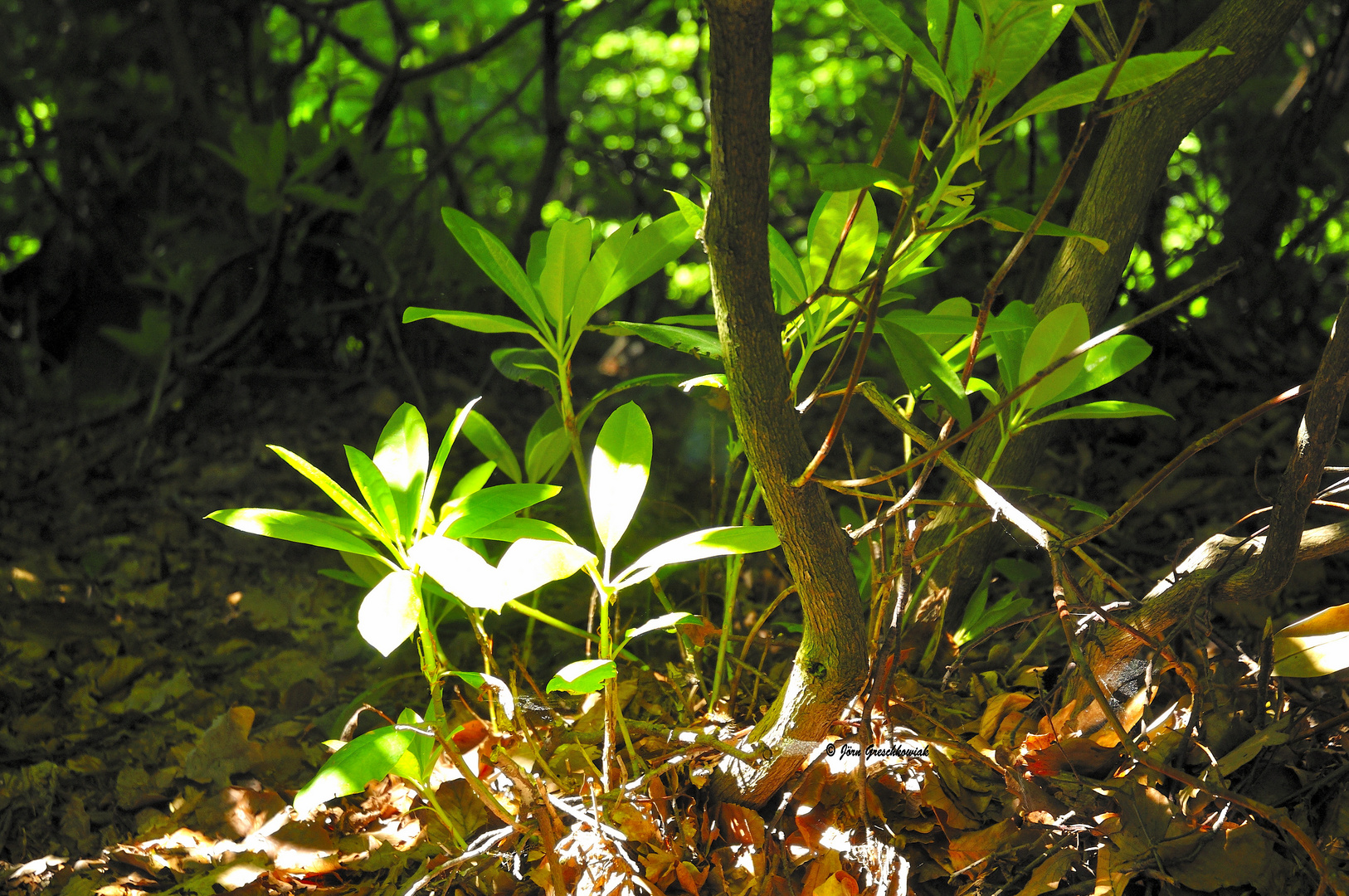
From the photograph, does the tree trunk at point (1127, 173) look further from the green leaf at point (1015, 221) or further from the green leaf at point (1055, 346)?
the green leaf at point (1015, 221)

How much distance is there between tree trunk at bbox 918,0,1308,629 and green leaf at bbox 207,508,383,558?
712 mm

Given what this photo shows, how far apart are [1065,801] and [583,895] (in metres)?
0.49

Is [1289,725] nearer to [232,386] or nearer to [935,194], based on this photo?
[935,194]

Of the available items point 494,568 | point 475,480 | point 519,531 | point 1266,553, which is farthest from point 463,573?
point 1266,553

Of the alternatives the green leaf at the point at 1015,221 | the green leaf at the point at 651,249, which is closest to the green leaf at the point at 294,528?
the green leaf at the point at 651,249

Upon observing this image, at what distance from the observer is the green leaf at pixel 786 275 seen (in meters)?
0.90

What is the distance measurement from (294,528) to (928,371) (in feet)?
2.01

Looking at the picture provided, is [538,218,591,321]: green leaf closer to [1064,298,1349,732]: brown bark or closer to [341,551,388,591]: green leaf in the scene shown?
[341,551,388,591]: green leaf

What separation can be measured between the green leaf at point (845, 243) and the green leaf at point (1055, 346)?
185 millimetres

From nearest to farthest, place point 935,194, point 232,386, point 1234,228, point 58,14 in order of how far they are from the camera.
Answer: point 935,194 < point 1234,228 < point 232,386 < point 58,14

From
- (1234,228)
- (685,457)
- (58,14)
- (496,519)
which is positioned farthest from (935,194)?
(58,14)

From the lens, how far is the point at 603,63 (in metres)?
3.06

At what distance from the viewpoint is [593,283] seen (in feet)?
3.15

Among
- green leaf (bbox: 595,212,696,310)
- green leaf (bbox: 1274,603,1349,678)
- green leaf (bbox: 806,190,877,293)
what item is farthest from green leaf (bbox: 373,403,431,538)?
green leaf (bbox: 1274,603,1349,678)
